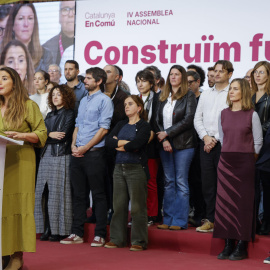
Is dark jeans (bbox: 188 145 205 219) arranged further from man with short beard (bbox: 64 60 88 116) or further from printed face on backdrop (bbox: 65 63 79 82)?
printed face on backdrop (bbox: 65 63 79 82)

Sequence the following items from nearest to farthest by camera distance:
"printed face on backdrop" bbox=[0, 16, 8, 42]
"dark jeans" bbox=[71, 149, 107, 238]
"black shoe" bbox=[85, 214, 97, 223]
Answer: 1. "dark jeans" bbox=[71, 149, 107, 238]
2. "black shoe" bbox=[85, 214, 97, 223]
3. "printed face on backdrop" bbox=[0, 16, 8, 42]

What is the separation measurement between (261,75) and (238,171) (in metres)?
0.98

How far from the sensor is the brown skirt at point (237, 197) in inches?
185

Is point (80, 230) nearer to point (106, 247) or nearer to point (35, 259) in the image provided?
point (106, 247)

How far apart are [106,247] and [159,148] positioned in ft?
3.63

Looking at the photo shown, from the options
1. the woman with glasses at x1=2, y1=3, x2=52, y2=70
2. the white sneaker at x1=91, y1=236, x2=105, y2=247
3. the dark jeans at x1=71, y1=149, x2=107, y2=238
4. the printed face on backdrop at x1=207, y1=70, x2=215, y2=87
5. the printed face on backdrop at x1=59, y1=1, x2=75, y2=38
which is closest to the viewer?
the white sneaker at x1=91, y1=236, x2=105, y2=247

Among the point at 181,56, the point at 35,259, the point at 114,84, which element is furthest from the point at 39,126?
the point at 181,56

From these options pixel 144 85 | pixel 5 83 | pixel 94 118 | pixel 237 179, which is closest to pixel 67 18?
pixel 144 85

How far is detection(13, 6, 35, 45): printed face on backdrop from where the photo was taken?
819 cm

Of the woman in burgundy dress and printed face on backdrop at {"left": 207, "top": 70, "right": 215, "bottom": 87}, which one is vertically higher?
printed face on backdrop at {"left": 207, "top": 70, "right": 215, "bottom": 87}

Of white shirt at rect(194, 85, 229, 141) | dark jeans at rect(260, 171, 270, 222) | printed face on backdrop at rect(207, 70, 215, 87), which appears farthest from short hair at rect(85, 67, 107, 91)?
dark jeans at rect(260, 171, 270, 222)

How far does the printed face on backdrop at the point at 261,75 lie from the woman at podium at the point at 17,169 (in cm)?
216

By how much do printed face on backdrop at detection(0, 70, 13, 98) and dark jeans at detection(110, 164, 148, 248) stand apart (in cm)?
156

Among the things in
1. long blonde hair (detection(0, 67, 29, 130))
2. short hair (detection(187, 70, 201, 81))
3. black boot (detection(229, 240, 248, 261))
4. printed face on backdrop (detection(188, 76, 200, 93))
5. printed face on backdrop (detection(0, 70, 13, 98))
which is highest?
short hair (detection(187, 70, 201, 81))
